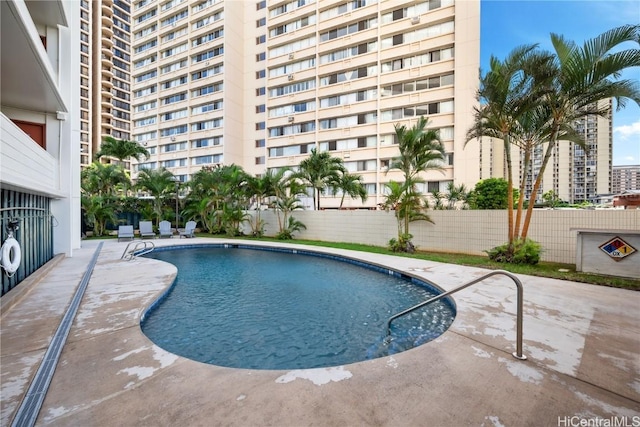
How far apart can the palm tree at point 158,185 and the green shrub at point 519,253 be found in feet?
57.8

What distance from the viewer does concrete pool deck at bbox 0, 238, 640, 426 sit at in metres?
2.25

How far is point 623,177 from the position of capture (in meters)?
55.9

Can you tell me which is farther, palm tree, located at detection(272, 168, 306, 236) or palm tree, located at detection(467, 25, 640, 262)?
palm tree, located at detection(272, 168, 306, 236)

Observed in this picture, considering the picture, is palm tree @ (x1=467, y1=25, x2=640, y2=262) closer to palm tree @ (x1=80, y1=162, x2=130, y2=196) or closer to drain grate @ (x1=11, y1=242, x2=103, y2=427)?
drain grate @ (x1=11, y1=242, x2=103, y2=427)

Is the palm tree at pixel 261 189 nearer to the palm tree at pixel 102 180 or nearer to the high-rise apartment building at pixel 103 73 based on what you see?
the palm tree at pixel 102 180

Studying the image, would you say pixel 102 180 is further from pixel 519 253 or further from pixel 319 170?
pixel 519 253

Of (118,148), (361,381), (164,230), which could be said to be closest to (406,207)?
(361,381)

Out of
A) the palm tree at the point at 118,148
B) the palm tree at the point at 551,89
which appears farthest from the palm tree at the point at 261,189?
the palm tree at the point at 118,148

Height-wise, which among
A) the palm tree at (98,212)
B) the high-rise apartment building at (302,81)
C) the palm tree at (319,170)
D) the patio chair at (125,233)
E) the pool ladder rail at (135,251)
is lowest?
the pool ladder rail at (135,251)

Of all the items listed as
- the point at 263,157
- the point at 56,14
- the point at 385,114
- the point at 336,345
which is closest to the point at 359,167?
the point at 385,114

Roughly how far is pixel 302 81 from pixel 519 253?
26857 millimetres

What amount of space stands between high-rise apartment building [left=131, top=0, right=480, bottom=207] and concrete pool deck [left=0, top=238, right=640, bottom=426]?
64.3 ft

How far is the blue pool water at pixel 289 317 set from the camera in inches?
155

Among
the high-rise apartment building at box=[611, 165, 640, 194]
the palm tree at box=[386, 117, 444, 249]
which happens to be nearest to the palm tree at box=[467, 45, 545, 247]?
the palm tree at box=[386, 117, 444, 249]
